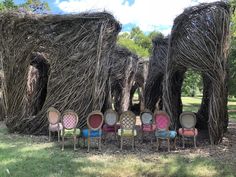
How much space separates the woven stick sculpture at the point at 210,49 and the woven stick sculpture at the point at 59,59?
2.09m

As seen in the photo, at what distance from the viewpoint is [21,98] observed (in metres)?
11.3

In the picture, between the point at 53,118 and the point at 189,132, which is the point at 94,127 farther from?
the point at 189,132

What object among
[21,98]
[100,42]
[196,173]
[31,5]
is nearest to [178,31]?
[100,42]

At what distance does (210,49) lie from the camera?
930 cm

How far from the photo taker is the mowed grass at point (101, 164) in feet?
22.5

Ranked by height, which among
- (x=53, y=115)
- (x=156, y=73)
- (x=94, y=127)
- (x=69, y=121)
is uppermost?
(x=156, y=73)

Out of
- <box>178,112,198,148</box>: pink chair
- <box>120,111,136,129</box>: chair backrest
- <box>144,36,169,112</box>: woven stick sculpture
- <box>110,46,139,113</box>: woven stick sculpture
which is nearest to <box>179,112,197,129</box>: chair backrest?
<box>178,112,198,148</box>: pink chair

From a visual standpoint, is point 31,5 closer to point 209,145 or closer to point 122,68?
point 122,68

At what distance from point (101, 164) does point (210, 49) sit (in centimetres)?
419

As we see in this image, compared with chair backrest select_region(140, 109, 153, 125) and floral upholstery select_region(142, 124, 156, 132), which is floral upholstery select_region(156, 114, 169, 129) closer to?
floral upholstery select_region(142, 124, 156, 132)

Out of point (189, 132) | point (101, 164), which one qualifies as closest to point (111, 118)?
point (189, 132)

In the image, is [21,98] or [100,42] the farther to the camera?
[21,98]

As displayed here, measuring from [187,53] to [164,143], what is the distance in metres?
2.48

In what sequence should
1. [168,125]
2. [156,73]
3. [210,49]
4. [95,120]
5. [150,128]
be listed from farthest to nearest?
[156,73] < [150,128] < [210,49] < [95,120] < [168,125]
